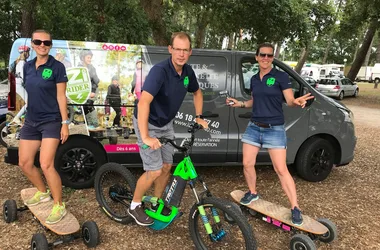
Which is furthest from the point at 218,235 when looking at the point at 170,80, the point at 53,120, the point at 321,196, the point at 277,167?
the point at 321,196

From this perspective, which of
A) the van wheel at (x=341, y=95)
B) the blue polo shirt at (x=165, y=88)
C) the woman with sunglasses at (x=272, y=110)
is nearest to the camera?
the blue polo shirt at (x=165, y=88)

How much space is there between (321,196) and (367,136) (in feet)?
18.4

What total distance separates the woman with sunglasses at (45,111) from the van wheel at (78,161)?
36.2 inches

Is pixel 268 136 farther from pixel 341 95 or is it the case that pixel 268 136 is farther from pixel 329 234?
pixel 341 95

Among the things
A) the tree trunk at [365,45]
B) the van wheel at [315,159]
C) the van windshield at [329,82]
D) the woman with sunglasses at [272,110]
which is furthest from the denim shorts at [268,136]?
the van windshield at [329,82]

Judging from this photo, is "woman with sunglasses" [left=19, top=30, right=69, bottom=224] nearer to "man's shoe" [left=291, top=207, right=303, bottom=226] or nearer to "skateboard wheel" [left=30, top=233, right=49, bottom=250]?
"skateboard wheel" [left=30, top=233, right=49, bottom=250]

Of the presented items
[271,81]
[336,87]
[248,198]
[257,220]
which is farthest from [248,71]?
[336,87]

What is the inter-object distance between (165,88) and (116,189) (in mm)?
1437

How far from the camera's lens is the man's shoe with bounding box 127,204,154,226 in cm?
324

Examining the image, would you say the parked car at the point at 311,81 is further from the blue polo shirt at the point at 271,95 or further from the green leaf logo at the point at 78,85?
the green leaf logo at the point at 78,85

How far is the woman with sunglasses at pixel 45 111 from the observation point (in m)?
3.16

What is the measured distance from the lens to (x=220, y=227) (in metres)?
2.96

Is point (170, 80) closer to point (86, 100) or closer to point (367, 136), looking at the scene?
point (86, 100)

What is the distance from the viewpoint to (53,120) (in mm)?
3260
